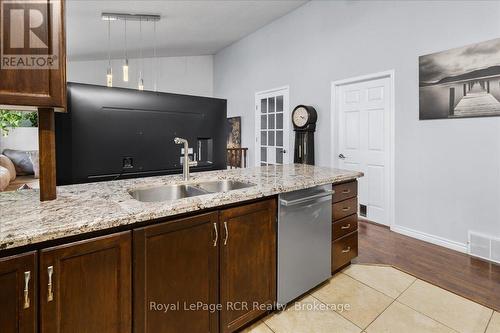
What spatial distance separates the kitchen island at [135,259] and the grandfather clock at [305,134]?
8.40ft

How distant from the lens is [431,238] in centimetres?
306

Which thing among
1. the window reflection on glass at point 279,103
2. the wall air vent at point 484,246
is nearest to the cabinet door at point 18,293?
the wall air vent at point 484,246

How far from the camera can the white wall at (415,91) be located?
266cm

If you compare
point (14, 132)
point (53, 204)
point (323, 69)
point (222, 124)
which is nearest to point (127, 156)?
point (53, 204)

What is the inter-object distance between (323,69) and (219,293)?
148 inches

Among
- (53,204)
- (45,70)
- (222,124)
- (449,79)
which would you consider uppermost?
(449,79)

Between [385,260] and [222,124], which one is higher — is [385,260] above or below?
below

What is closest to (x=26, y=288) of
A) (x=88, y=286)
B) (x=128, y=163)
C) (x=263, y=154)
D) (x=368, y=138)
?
Answer: (x=88, y=286)

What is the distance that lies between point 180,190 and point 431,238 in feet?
9.41

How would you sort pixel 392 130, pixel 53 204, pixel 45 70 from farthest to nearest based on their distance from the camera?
pixel 392 130 → pixel 53 204 → pixel 45 70

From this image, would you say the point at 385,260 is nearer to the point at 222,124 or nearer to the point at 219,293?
the point at 219,293

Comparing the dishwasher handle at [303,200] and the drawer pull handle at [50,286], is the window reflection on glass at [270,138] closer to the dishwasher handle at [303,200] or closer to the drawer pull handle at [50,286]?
the dishwasher handle at [303,200]

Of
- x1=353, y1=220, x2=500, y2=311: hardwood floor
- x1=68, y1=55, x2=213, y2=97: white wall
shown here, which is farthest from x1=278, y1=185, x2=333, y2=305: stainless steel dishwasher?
x1=68, y1=55, x2=213, y2=97: white wall

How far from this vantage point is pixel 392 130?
11.1ft
